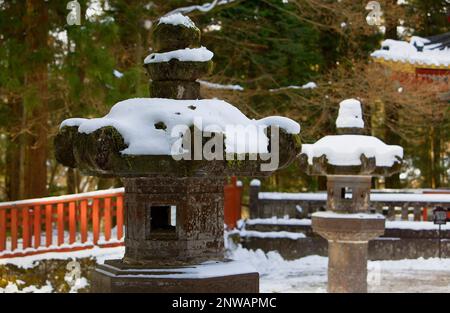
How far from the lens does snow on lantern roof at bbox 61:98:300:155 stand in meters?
4.97

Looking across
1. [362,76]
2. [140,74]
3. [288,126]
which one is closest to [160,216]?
[288,126]

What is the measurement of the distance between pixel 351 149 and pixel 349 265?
181cm

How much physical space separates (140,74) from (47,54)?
1792mm

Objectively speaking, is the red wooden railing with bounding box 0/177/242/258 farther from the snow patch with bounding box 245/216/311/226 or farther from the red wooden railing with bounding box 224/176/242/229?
the snow patch with bounding box 245/216/311/226

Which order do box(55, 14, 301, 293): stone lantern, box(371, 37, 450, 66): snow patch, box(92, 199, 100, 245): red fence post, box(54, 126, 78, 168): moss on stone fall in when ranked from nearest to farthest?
1. box(55, 14, 301, 293): stone lantern
2. box(54, 126, 78, 168): moss on stone
3. box(92, 199, 100, 245): red fence post
4. box(371, 37, 450, 66): snow patch

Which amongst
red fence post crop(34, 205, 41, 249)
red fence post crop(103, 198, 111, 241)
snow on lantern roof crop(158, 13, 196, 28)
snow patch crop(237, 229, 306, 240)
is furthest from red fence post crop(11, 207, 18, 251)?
snow patch crop(237, 229, 306, 240)

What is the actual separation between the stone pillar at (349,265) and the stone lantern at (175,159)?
5.30 metres

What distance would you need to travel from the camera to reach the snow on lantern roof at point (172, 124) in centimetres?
497

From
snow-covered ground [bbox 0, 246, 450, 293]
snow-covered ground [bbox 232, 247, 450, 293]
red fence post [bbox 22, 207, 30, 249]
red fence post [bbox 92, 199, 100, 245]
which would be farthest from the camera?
A: snow-covered ground [bbox 232, 247, 450, 293]

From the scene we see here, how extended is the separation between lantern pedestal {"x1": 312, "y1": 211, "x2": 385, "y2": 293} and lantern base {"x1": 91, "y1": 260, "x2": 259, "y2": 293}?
206 inches

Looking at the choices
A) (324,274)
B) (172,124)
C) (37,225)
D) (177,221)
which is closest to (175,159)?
(172,124)

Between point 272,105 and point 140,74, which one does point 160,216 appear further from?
Answer: point 272,105

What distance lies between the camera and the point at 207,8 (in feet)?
47.7

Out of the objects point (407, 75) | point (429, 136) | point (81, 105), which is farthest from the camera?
point (429, 136)
